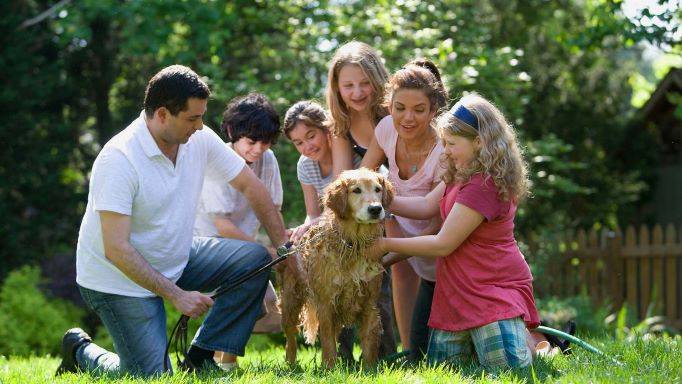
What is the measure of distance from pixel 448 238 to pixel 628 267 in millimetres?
9590

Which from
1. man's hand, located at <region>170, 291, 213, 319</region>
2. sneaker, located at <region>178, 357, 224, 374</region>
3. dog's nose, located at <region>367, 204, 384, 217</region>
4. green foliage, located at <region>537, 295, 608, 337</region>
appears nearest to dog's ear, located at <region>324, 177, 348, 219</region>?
dog's nose, located at <region>367, 204, 384, 217</region>

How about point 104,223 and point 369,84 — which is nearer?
point 104,223

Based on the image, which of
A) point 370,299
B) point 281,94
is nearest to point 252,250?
point 370,299

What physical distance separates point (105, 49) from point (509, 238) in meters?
11.3

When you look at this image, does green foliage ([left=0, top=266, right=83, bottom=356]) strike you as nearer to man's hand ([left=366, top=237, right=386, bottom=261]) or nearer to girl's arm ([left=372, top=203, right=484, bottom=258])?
man's hand ([left=366, top=237, right=386, bottom=261])

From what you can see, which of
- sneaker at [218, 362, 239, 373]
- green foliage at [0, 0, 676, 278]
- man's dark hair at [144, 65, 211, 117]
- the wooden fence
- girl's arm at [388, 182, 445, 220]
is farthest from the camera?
the wooden fence

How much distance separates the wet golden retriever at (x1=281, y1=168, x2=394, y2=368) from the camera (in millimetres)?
4918

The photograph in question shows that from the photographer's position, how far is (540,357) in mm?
4793

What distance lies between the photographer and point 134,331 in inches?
197

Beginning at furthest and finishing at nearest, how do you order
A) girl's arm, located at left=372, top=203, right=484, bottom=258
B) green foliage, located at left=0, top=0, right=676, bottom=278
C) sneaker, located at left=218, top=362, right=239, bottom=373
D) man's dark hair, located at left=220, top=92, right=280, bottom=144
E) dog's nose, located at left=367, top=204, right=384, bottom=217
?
1. green foliage, located at left=0, top=0, right=676, bottom=278
2. man's dark hair, located at left=220, top=92, right=280, bottom=144
3. sneaker, located at left=218, top=362, right=239, bottom=373
4. dog's nose, located at left=367, top=204, right=384, bottom=217
5. girl's arm, located at left=372, top=203, right=484, bottom=258

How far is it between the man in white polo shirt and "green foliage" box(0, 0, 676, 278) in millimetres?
4547

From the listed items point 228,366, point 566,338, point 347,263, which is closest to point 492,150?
point 347,263

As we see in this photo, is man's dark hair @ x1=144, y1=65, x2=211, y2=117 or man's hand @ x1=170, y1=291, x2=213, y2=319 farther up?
man's dark hair @ x1=144, y1=65, x2=211, y2=117

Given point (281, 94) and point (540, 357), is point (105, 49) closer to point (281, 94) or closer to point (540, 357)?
point (281, 94)
